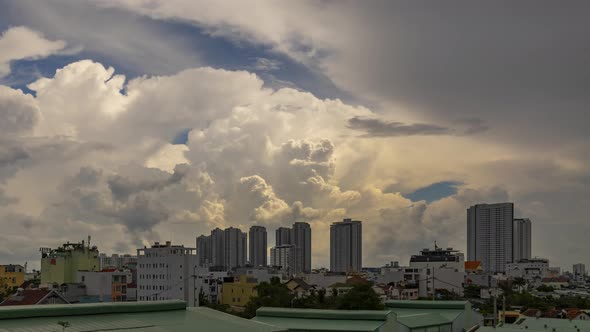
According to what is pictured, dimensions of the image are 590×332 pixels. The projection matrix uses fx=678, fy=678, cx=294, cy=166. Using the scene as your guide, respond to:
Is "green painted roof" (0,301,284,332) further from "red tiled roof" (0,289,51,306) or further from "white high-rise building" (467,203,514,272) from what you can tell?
"white high-rise building" (467,203,514,272)

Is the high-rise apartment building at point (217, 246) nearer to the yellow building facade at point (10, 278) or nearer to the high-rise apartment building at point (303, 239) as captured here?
the high-rise apartment building at point (303, 239)

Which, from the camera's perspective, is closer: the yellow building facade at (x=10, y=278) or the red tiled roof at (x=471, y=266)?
the yellow building facade at (x=10, y=278)

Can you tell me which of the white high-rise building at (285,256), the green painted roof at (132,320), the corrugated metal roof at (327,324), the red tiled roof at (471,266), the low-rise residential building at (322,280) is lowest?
the white high-rise building at (285,256)

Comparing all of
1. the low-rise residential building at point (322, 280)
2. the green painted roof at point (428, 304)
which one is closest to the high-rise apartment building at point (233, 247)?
the low-rise residential building at point (322, 280)

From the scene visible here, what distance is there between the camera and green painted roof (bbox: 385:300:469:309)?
3803 cm

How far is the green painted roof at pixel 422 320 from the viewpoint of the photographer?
3183cm

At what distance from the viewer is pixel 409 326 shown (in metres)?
31.4

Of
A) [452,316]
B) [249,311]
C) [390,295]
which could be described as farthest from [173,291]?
[452,316]

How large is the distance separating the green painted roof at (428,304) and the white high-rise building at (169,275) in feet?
120

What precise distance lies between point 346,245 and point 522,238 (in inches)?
1993

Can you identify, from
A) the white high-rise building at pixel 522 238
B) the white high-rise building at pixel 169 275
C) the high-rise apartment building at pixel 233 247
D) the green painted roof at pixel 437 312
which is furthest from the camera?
the white high-rise building at pixel 522 238

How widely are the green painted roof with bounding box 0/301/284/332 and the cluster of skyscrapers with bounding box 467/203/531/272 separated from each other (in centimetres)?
15873

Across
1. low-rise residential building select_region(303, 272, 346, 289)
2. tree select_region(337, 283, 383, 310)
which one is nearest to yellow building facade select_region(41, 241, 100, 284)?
tree select_region(337, 283, 383, 310)

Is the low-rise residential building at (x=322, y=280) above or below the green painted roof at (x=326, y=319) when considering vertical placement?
below
